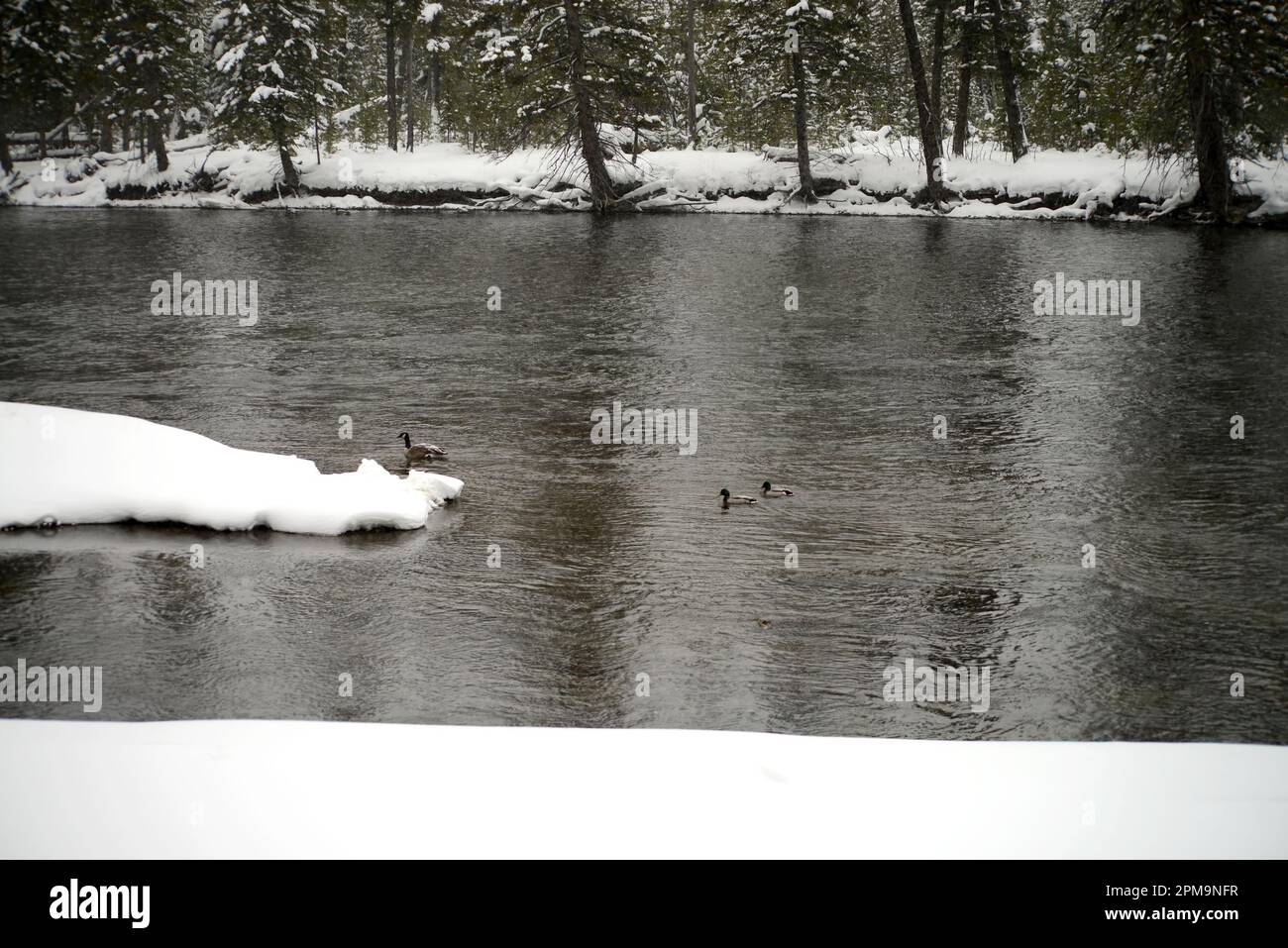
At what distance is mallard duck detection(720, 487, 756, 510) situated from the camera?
34.2 ft

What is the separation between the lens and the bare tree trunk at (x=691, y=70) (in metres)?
37.1

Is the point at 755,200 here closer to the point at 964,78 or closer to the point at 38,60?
the point at 964,78

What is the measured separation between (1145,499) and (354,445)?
26.0 feet

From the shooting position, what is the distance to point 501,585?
8648 mm

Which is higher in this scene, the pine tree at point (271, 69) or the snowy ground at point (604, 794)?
the pine tree at point (271, 69)

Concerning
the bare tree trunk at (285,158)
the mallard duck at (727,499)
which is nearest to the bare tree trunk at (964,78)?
the bare tree trunk at (285,158)

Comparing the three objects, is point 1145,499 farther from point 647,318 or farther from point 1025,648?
point 647,318

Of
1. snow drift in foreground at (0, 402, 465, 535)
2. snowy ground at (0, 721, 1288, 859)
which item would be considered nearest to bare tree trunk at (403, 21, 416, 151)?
snow drift in foreground at (0, 402, 465, 535)

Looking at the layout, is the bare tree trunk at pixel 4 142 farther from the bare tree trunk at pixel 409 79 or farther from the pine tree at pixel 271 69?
the bare tree trunk at pixel 409 79

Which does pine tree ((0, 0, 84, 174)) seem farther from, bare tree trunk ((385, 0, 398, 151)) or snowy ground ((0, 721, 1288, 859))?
snowy ground ((0, 721, 1288, 859))

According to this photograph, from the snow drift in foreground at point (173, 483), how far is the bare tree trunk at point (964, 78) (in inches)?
1186

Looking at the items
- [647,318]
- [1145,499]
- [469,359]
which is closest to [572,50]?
[647,318]

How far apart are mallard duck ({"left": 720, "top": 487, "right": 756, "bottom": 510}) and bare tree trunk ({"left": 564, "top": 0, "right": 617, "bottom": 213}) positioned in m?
26.5

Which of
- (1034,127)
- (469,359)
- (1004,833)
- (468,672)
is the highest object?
(1034,127)
